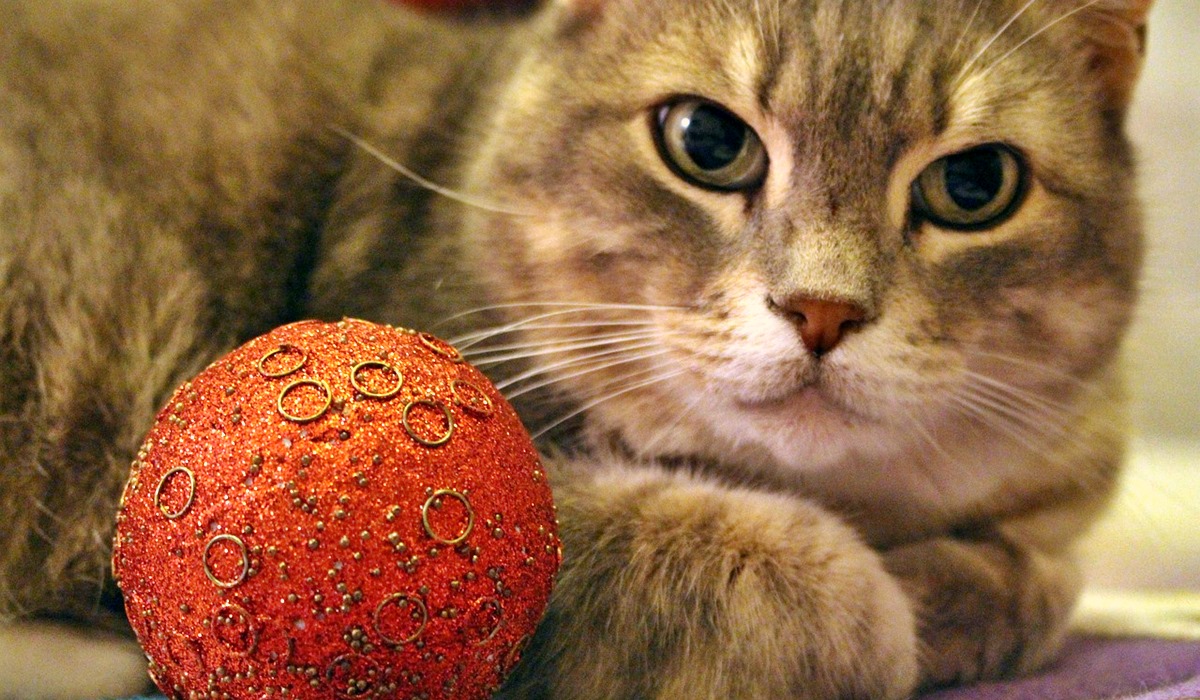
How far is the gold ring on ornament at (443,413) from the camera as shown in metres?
0.65

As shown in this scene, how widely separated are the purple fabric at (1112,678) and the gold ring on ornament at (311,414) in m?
0.56

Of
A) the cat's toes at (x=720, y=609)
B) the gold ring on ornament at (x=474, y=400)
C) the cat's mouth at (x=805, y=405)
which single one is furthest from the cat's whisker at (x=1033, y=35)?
the gold ring on ornament at (x=474, y=400)

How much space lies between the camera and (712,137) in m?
0.92

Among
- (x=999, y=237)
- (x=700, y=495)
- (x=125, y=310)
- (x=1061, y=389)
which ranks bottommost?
(x=125, y=310)

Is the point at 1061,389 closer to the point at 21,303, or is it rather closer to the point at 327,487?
the point at 327,487

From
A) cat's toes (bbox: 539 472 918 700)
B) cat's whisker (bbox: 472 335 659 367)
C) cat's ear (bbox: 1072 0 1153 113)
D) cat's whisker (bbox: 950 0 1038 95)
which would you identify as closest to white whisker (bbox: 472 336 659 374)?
cat's whisker (bbox: 472 335 659 367)

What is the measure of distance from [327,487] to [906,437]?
20.8 inches

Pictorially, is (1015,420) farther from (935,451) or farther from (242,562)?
(242,562)

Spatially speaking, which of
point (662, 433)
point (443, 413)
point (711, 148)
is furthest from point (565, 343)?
point (443, 413)

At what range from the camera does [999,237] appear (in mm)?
923

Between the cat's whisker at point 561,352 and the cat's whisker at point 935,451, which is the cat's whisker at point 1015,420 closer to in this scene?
the cat's whisker at point 935,451

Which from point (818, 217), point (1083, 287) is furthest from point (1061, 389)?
point (818, 217)

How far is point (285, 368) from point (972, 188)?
1.98ft

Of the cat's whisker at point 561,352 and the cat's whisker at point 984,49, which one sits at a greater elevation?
the cat's whisker at point 984,49
